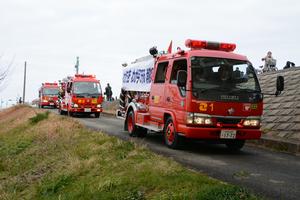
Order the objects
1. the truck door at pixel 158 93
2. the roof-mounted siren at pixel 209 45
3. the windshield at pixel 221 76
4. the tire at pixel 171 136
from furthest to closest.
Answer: the truck door at pixel 158 93
the roof-mounted siren at pixel 209 45
the tire at pixel 171 136
the windshield at pixel 221 76

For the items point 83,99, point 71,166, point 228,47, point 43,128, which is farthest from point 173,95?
point 83,99

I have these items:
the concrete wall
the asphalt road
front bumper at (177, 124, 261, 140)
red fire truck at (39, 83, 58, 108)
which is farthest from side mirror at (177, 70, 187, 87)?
red fire truck at (39, 83, 58, 108)

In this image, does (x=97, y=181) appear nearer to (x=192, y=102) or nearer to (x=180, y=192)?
(x=180, y=192)

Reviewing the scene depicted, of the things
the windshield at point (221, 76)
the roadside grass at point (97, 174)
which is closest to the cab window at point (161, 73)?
the windshield at point (221, 76)

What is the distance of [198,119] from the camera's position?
10.1 meters

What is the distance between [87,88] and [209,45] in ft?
51.1

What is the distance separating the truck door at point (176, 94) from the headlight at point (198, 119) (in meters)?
0.25

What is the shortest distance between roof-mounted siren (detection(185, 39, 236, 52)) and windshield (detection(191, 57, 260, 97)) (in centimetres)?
87

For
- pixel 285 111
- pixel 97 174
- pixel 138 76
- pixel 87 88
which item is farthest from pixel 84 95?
pixel 97 174

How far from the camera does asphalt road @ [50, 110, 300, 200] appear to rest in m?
6.89

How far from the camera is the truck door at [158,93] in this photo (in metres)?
11.8

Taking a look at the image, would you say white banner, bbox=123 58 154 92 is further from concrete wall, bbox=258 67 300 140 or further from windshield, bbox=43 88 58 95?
windshield, bbox=43 88 58 95

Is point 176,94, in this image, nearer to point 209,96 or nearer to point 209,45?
point 209,96

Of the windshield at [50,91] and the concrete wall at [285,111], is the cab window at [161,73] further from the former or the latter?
the windshield at [50,91]
